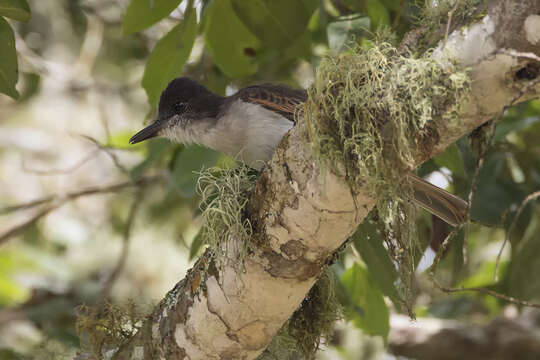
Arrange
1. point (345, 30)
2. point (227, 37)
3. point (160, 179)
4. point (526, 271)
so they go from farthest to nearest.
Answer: point (160, 179), point (526, 271), point (227, 37), point (345, 30)

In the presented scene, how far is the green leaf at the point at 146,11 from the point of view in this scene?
308cm

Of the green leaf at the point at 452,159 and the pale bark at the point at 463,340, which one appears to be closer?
the green leaf at the point at 452,159

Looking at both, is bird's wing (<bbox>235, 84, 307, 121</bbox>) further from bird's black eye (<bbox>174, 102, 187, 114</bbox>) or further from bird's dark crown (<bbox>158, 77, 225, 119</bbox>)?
bird's black eye (<bbox>174, 102, 187, 114</bbox>)

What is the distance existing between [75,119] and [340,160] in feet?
25.1

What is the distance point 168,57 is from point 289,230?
1365 mm

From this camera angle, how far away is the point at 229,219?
2523 millimetres

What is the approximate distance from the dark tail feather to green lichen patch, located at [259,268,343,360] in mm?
582

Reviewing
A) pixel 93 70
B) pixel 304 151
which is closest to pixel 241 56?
pixel 304 151

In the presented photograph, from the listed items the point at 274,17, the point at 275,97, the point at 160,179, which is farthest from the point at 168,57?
the point at 160,179

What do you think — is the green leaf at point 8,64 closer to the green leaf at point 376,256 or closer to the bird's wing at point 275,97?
the bird's wing at point 275,97

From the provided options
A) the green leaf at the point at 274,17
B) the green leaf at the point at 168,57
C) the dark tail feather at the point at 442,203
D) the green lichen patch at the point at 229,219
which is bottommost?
the green lichen patch at the point at 229,219

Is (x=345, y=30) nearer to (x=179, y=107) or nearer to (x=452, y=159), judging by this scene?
(x=452, y=159)

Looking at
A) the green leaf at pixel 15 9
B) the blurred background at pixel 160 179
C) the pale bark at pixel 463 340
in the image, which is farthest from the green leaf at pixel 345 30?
the pale bark at pixel 463 340

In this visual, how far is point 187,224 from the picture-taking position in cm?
646
